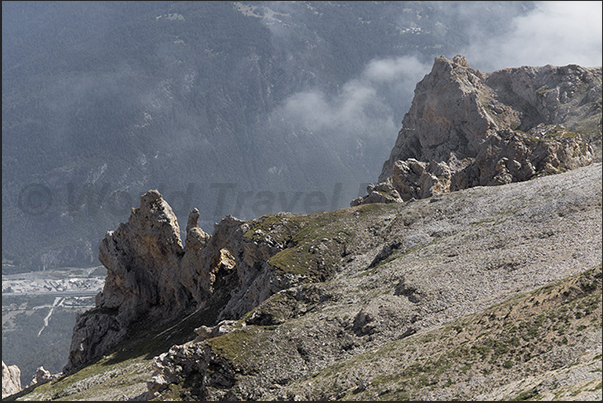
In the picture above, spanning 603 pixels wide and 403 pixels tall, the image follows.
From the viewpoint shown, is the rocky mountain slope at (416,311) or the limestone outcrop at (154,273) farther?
the limestone outcrop at (154,273)

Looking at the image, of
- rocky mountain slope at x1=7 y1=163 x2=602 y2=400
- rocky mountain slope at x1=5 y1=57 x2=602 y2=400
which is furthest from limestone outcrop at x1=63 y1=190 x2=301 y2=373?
rocky mountain slope at x1=7 y1=163 x2=602 y2=400

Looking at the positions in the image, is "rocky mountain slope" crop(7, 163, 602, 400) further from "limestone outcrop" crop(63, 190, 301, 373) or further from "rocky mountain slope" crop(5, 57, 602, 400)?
"limestone outcrop" crop(63, 190, 301, 373)

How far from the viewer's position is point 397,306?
282 ft

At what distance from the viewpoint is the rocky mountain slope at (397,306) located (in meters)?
64.3

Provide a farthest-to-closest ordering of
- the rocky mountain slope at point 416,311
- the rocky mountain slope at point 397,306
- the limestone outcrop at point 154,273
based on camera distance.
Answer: the limestone outcrop at point 154,273 → the rocky mountain slope at point 397,306 → the rocky mountain slope at point 416,311

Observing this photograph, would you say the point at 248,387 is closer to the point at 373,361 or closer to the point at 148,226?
the point at 373,361

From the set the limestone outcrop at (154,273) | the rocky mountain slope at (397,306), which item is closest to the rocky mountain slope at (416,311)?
the rocky mountain slope at (397,306)

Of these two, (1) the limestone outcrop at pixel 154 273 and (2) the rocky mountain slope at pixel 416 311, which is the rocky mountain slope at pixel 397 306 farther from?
(1) the limestone outcrop at pixel 154 273

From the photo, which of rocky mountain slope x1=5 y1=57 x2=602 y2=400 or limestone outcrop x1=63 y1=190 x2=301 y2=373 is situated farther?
limestone outcrop x1=63 y1=190 x2=301 y2=373

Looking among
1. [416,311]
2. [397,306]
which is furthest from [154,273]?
[416,311]

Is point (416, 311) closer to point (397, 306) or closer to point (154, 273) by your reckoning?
point (397, 306)

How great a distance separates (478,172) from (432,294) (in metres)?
77.9

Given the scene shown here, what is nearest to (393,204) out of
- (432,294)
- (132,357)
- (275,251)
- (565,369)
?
(275,251)

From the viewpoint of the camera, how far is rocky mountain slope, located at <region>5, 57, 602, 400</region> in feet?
211
